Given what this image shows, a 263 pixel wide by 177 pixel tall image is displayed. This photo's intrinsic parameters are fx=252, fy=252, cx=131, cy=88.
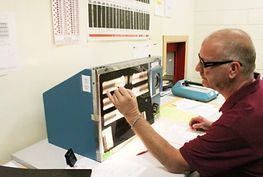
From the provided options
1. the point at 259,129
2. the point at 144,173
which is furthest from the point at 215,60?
the point at 144,173

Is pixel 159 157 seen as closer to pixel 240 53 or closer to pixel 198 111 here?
pixel 240 53

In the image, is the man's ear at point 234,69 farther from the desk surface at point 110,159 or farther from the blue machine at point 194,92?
the blue machine at point 194,92

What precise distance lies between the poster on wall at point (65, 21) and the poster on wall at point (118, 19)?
104 mm

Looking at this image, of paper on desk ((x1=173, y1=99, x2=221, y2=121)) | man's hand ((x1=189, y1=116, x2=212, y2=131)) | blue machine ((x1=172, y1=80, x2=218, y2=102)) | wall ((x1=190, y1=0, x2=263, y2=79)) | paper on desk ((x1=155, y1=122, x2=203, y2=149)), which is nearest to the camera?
paper on desk ((x1=155, y1=122, x2=203, y2=149))

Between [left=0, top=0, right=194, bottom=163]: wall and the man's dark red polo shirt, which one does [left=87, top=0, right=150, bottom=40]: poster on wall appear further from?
the man's dark red polo shirt

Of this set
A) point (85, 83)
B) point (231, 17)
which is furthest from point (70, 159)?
point (231, 17)

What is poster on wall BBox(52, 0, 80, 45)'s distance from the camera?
1341 millimetres

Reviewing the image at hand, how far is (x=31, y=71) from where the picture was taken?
1279 mm

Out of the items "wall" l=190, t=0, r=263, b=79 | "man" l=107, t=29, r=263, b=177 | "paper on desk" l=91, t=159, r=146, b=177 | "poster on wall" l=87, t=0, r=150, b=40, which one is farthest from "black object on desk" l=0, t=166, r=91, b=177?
"wall" l=190, t=0, r=263, b=79

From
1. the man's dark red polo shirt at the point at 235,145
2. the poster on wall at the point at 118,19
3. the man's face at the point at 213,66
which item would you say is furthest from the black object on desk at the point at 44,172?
the poster on wall at the point at 118,19

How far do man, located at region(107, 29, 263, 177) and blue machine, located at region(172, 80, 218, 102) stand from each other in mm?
890

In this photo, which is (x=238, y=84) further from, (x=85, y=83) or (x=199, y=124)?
(x=85, y=83)

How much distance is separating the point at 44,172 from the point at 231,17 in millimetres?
2418

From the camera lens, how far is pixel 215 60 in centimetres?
101
